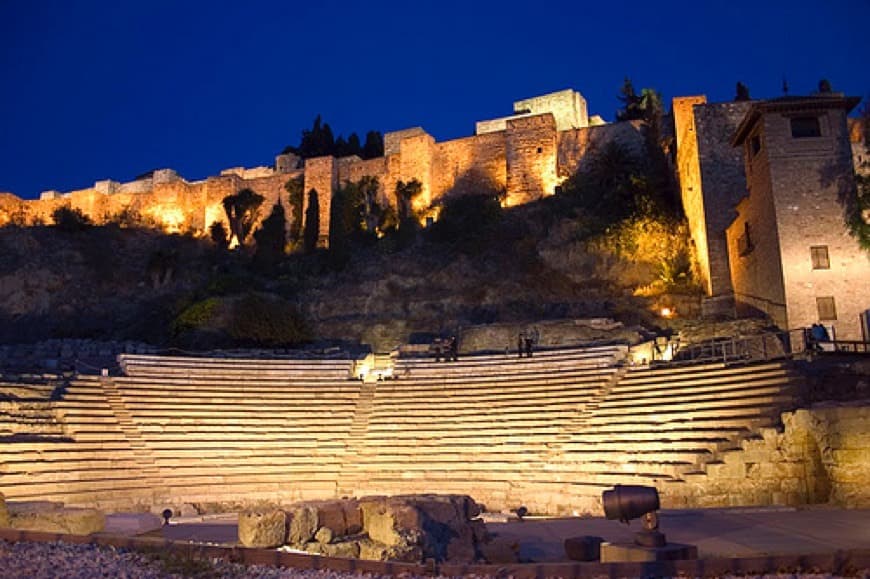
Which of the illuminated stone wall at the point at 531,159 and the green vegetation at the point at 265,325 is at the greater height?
the illuminated stone wall at the point at 531,159

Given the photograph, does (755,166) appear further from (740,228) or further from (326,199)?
(326,199)

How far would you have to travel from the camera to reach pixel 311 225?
41656 millimetres

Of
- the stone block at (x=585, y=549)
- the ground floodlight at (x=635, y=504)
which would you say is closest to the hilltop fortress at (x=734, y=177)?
the stone block at (x=585, y=549)

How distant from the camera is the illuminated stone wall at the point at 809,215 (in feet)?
60.0

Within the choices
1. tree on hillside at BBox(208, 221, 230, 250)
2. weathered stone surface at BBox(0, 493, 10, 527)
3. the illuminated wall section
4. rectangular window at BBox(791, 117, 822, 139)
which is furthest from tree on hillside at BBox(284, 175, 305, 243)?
weathered stone surface at BBox(0, 493, 10, 527)

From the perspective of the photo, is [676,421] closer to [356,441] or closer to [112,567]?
[356,441]

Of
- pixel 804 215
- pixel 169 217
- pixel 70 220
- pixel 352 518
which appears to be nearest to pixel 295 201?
pixel 169 217

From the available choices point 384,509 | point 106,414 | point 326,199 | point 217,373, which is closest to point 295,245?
point 326,199

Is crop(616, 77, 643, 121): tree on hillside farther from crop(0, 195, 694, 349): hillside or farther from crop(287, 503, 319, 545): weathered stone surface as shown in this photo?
crop(287, 503, 319, 545): weathered stone surface

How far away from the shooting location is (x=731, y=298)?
23.1 metres

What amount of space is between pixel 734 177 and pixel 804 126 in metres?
5.68

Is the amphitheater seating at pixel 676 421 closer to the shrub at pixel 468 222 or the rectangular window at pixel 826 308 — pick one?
the rectangular window at pixel 826 308

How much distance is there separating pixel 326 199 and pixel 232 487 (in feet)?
100

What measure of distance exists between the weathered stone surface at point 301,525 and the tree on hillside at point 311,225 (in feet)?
110
